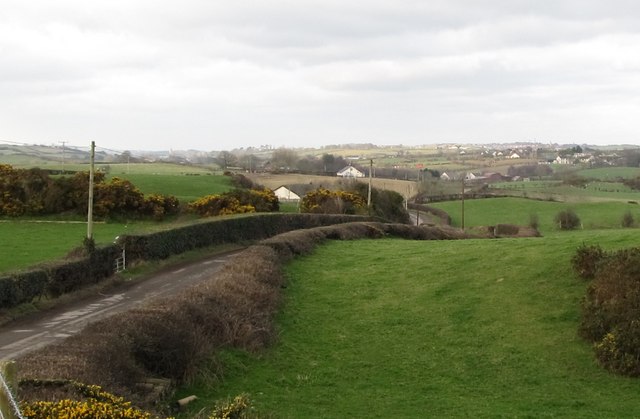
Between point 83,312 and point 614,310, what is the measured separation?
49.5ft

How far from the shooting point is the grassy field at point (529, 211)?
70281 mm

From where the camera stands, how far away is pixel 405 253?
28344 mm

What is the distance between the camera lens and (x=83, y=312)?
67.7 feet

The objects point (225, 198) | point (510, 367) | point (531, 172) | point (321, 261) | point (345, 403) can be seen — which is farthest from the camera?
point (531, 172)

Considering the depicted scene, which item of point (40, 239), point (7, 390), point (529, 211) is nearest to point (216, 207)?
point (40, 239)

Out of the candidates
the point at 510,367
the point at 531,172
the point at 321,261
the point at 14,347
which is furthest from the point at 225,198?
the point at 531,172

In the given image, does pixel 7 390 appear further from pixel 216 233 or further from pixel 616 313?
pixel 216 233

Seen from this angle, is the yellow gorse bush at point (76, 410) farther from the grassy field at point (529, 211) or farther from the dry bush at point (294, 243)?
the grassy field at point (529, 211)

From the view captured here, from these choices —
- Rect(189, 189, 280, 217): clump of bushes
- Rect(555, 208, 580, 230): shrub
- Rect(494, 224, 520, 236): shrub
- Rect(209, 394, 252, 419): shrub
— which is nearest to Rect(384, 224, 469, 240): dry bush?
Rect(189, 189, 280, 217): clump of bushes

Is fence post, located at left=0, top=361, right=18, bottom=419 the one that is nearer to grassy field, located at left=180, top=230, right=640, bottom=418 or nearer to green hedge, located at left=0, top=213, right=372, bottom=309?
grassy field, located at left=180, top=230, right=640, bottom=418

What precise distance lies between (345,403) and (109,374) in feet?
14.7

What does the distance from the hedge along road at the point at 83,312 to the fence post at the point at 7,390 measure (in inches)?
392

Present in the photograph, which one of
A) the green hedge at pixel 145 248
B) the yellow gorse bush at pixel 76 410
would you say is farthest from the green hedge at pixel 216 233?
the yellow gorse bush at pixel 76 410

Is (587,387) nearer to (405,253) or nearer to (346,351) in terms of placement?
(346,351)
